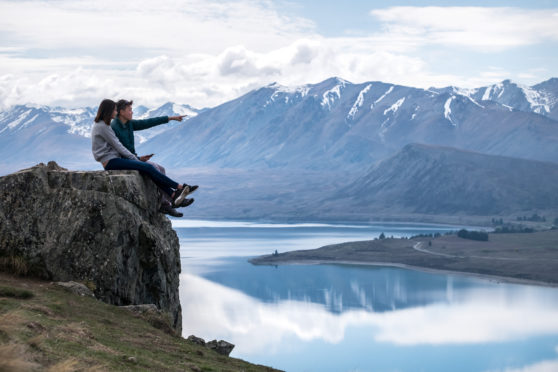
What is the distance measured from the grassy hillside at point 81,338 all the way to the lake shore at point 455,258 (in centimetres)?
14455

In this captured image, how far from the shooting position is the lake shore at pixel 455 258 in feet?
521

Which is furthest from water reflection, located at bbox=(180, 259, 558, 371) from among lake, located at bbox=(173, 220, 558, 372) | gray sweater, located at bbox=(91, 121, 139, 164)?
gray sweater, located at bbox=(91, 121, 139, 164)

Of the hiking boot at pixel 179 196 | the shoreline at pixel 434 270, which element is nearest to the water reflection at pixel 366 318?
the shoreline at pixel 434 270

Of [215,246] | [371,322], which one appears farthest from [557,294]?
[215,246]

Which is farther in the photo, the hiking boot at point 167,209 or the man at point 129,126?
the hiking boot at point 167,209

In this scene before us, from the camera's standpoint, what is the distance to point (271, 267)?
15988 centimetres

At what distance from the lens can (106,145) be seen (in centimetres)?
1852

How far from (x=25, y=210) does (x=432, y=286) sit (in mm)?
132593

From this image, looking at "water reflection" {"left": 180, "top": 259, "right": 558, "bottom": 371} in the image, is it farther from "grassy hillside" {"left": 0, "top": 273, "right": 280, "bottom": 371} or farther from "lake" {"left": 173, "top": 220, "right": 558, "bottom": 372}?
"grassy hillside" {"left": 0, "top": 273, "right": 280, "bottom": 371}

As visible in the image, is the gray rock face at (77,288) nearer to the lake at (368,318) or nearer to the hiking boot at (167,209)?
the hiking boot at (167,209)

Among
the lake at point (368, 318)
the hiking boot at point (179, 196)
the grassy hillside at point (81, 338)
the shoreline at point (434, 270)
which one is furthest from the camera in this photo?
the shoreline at point (434, 270)

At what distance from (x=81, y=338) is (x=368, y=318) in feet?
337

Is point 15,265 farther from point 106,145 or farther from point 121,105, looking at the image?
point 121,105

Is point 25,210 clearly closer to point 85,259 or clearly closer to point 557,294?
point 85,259
